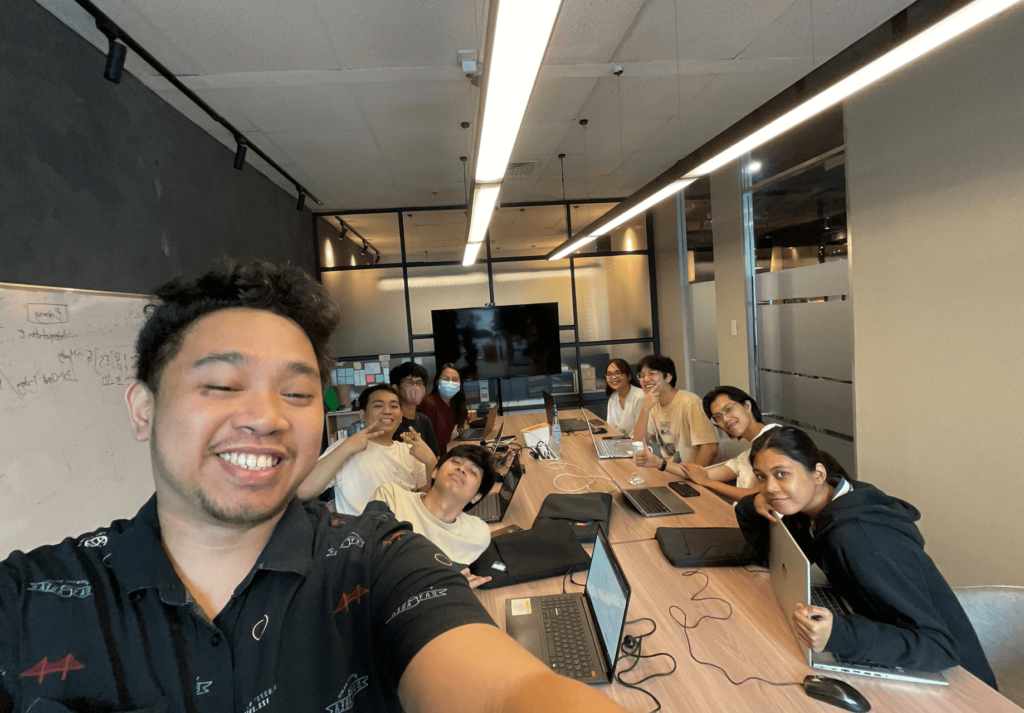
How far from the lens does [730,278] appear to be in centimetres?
480

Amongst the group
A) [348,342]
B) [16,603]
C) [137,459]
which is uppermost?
[348,342]

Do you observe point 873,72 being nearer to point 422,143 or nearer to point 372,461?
point 372,461

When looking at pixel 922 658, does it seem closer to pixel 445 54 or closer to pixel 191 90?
pixel 445 54

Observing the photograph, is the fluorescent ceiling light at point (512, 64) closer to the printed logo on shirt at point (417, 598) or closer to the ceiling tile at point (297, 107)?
the printed logo on shirt at point (417, 598)

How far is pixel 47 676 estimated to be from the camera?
0.68 meters

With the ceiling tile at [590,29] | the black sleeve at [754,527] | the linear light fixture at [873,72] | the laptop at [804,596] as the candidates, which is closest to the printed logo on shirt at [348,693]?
the laptop at [804,596]

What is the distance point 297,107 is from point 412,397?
81.2 inches

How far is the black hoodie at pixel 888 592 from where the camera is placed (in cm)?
117

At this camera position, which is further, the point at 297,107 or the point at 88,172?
the point at 297,107

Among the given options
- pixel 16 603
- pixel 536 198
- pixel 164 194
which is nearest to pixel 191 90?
pixel 164 194

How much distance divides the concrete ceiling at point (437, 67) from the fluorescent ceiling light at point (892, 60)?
39.3 inches

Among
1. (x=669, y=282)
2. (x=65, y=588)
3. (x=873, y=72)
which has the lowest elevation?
(x=65, y=588)

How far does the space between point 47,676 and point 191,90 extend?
3.20 meters

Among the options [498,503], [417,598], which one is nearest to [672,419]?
[498,503]
